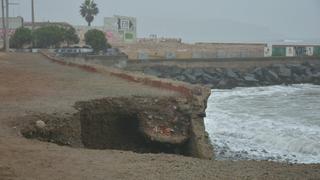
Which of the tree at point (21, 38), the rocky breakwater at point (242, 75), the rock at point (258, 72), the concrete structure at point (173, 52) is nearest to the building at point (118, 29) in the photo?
the concrete structure at point (173, 52)

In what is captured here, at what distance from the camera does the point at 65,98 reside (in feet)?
40.9

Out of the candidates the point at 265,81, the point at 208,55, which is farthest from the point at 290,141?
the point at 208,55

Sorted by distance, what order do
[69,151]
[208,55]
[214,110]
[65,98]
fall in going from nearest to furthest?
[69,151]
[65,98]
[214,110]
[208,55]

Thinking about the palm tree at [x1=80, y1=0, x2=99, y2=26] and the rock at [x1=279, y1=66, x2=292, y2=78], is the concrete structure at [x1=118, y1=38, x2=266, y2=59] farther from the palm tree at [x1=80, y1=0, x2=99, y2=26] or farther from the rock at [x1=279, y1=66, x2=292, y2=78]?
the palm tree at [x1=80, y1=0, x2=99, y2=26]

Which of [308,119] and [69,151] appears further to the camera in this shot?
[308,119]

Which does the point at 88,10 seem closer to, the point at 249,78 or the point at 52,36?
the point at 52,36

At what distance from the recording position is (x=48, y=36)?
2213 inches

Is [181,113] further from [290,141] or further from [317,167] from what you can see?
[290,141]

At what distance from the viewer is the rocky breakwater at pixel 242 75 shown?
4612cm

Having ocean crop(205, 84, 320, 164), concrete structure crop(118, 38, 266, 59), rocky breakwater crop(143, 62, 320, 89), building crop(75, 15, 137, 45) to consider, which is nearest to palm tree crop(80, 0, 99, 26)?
building crop(75, 15, 137, 45)

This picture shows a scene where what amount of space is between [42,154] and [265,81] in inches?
1666

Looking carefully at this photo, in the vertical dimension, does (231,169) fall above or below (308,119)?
above

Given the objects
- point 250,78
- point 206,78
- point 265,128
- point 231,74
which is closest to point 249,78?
point 250,78

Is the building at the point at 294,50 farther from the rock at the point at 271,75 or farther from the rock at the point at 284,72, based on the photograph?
the rock at the point at 271,75
